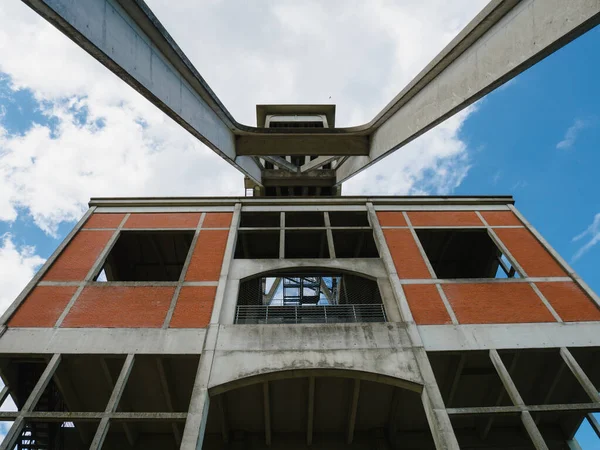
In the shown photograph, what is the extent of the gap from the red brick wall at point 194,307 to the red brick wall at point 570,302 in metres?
9.75

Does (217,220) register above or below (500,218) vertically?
above

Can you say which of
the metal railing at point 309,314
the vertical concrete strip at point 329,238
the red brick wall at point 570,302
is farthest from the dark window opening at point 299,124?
the red brick wall at point 570,302

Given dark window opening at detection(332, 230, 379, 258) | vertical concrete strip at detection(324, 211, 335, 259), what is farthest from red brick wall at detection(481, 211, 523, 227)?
vertical concrete strip at detection(324, 211, 335, 259)

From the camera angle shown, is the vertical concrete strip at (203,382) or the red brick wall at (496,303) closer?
the vertical concrete strip at (203,382)

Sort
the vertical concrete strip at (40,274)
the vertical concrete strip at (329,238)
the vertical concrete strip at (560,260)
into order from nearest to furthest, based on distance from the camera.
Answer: the vertical concrete strip at (40,274) → the vertical concrete strip at (560,260) → the vertical concrete strip at (329,238)

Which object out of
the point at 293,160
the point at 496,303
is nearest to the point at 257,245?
the point at 496,303

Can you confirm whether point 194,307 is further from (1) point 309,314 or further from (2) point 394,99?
(2) point 394,99

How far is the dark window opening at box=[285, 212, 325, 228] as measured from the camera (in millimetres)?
15055

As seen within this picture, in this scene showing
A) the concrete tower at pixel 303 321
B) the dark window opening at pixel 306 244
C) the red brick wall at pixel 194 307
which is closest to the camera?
the concrete tower at pixel 303 321

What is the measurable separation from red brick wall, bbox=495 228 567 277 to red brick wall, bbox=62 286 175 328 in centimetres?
1104

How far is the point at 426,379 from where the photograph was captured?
8852 mm

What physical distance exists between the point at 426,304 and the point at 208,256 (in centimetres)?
687

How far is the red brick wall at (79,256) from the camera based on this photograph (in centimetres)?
1131

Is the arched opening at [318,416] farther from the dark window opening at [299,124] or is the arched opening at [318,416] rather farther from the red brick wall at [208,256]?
the dark window opening at [299,124]
